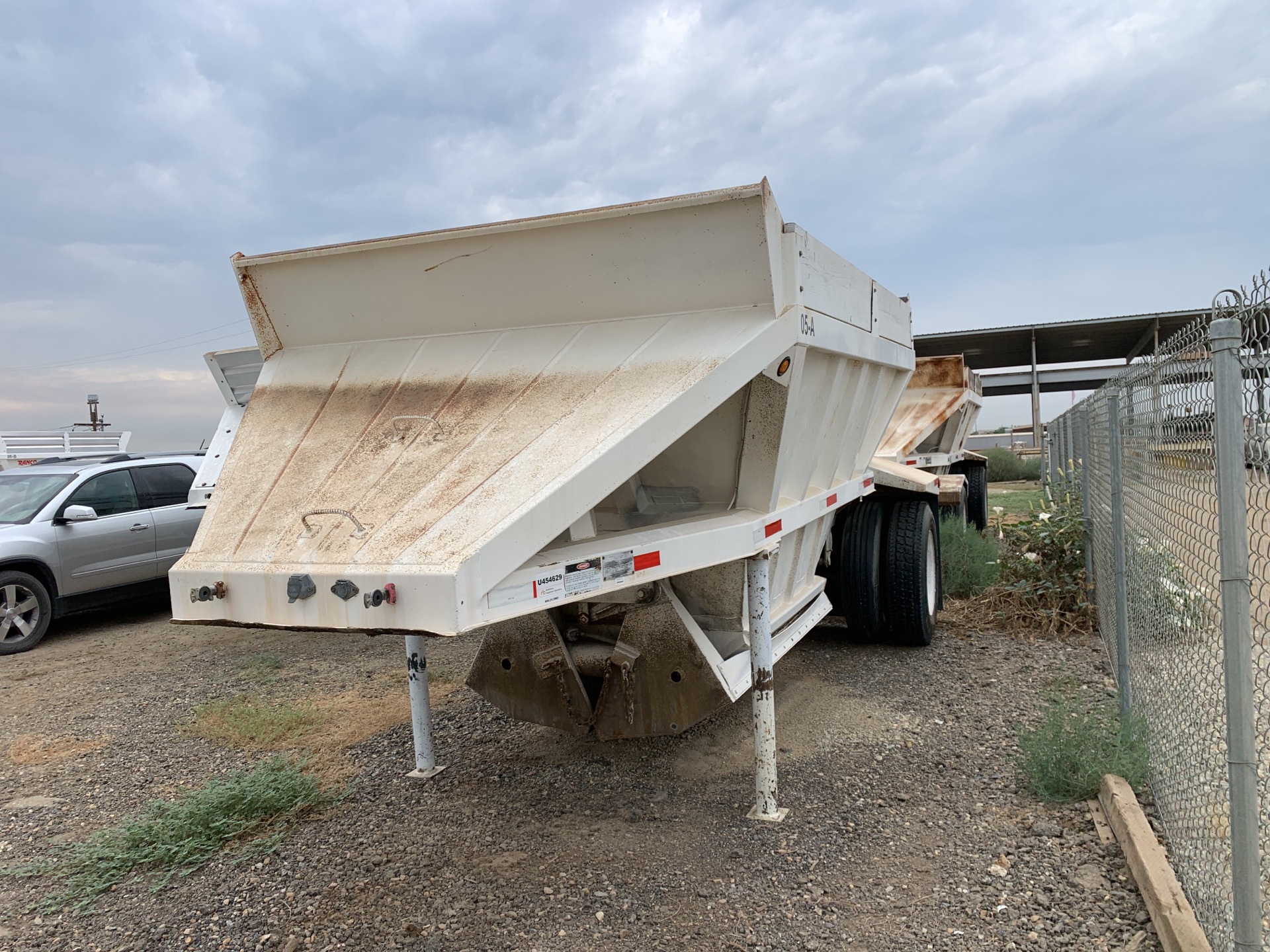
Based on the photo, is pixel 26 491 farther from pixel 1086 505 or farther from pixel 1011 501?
pixel 1011 501

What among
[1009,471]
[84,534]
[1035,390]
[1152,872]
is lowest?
[1009,471]

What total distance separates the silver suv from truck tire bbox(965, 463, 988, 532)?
9.79 m

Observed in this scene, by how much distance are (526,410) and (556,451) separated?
388 mm

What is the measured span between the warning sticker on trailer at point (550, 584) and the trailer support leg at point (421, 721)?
1765 millimetres

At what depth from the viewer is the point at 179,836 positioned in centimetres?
379

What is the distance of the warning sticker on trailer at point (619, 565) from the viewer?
9.59 feet

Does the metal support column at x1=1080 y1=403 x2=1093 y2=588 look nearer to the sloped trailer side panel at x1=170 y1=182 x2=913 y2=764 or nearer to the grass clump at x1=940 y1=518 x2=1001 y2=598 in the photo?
the grass clump at x1=940 y1=518 x2=1001 y2=598

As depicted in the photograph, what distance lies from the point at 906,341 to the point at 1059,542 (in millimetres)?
2557

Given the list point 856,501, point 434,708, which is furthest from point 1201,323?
point 434,708

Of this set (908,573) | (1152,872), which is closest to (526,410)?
(1152,872)

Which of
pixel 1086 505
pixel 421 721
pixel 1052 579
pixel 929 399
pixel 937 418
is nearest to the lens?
pixel 421 721

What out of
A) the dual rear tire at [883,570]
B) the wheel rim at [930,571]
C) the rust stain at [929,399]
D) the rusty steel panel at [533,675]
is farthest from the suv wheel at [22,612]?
the rust stain at [929,399]

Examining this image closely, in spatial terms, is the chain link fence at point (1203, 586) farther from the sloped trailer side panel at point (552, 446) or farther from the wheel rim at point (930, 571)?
the wheel rim at point (930, 571)

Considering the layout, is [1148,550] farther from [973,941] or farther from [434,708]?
[434,708]
